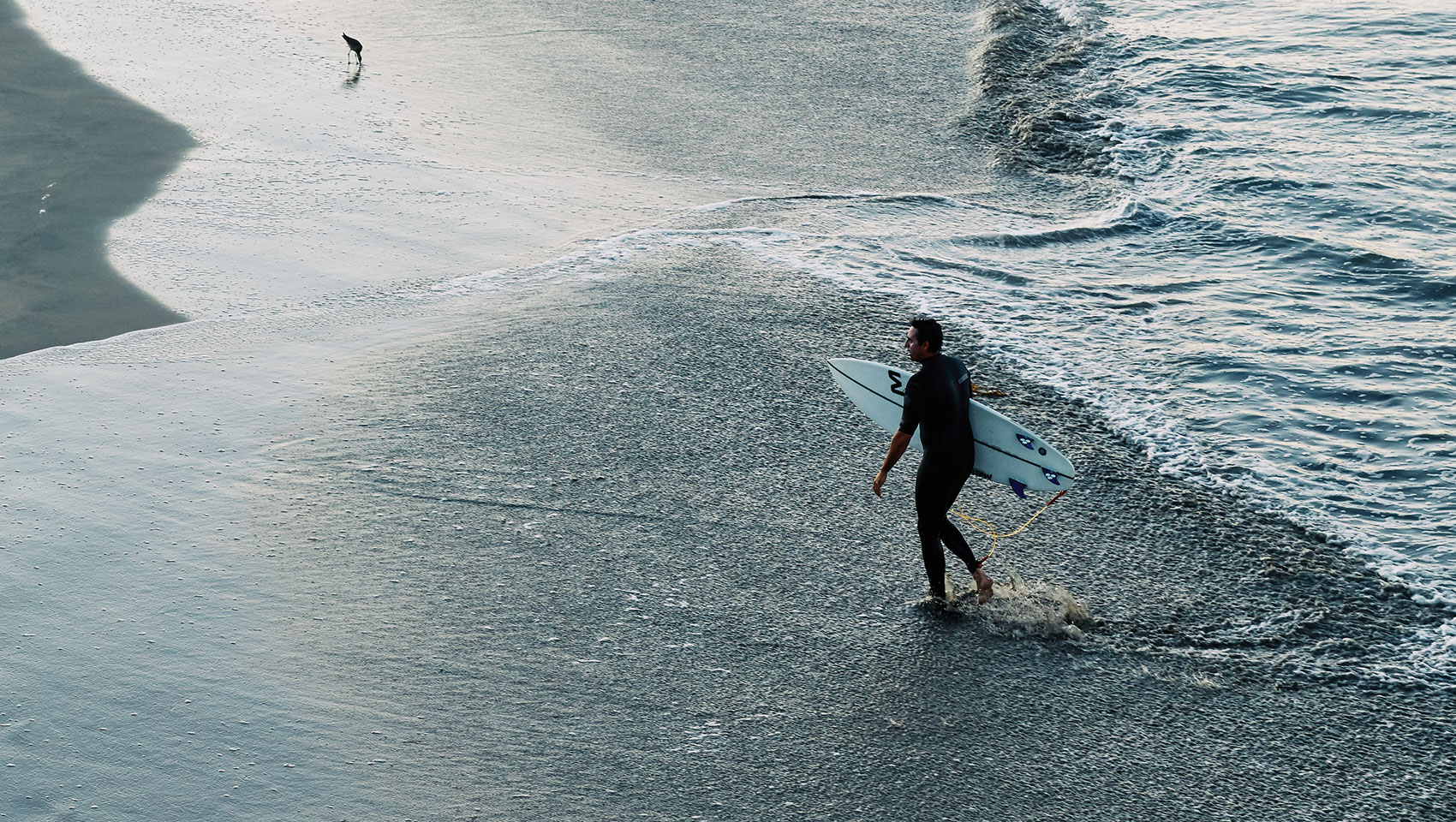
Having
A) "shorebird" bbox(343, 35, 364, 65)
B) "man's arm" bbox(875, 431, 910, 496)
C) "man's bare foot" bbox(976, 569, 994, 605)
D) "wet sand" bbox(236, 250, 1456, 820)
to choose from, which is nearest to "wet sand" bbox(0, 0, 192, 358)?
"wet sand" bbox(236, 250, 1456, 820)

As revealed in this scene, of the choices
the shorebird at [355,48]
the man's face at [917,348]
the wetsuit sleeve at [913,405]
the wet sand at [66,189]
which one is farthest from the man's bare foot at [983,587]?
the shorebird at [355,48]

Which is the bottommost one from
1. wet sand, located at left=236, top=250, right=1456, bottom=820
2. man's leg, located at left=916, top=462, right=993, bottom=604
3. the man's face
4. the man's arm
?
wet sand, located at left=236, top=250, right=1456, bottom=820

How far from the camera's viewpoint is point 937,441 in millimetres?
7098

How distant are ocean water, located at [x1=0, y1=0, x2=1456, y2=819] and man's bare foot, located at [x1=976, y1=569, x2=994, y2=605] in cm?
34

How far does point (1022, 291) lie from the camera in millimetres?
11938

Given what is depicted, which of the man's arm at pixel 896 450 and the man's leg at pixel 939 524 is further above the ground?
the man's arm at pixel 896 450

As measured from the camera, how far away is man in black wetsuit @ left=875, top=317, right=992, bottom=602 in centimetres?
705

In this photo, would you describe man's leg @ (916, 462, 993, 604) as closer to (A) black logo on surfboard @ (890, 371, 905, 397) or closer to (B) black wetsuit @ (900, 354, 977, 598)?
(B) black wetsuit @ (900, 354, 977, 598)

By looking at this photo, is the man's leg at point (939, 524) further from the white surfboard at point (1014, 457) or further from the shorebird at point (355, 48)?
the shorebird at point (355, 48)

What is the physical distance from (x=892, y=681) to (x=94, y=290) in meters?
8.84

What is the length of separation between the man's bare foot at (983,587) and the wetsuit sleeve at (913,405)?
988mm

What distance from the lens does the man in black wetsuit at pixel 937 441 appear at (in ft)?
23.1

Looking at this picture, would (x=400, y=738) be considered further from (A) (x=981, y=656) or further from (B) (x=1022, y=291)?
(B) (x=1022, y=291)

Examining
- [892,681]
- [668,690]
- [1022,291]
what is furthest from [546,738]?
[1022,291]
